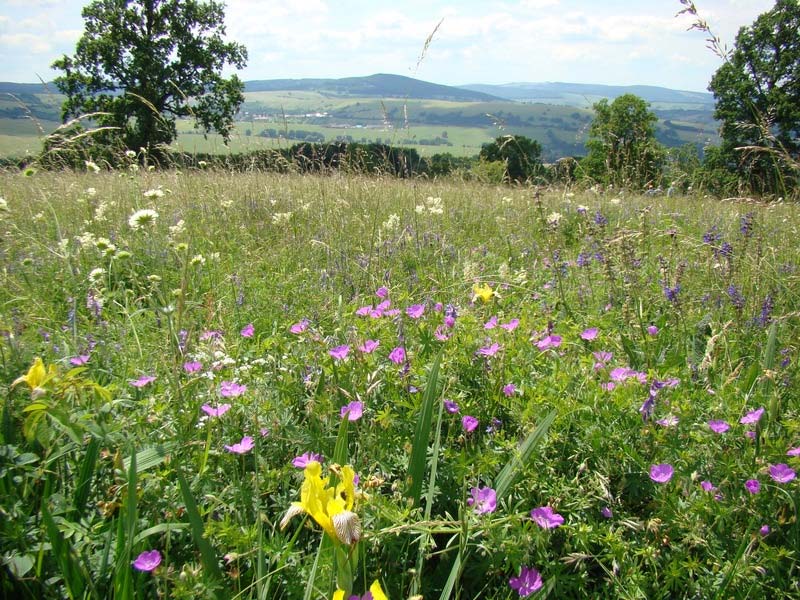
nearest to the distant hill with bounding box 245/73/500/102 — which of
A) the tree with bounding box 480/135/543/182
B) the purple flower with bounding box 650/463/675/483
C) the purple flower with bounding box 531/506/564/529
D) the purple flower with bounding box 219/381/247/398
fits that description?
the tree with bounding box 480/135/543/182

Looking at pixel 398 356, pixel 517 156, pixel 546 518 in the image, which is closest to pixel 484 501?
pixel 546 518

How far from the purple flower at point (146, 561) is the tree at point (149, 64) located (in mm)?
22305

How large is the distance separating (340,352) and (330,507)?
859 millimetres

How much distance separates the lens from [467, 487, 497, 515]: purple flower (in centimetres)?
116

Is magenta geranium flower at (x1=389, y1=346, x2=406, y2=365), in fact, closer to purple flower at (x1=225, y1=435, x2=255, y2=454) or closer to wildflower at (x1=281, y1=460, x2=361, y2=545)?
purple flower at (x1=225, y1=435, x2=255, y2=454)

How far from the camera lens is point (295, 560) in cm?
116

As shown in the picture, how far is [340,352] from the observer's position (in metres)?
1.68

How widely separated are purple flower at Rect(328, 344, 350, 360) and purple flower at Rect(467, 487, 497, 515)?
64 cm

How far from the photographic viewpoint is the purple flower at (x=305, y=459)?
50.3 inches

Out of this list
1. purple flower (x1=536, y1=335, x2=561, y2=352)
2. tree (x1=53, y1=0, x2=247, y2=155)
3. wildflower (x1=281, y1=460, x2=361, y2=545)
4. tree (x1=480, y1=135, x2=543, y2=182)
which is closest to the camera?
wildflower (x1=281, y1=460, x2=361, y2=545)

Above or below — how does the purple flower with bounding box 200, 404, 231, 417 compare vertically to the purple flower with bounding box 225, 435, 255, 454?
above

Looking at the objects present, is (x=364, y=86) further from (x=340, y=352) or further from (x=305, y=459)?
(x=305, y=459)

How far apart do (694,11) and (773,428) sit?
2.05m

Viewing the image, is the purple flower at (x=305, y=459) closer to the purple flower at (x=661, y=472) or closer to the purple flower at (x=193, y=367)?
the purple flower at (x=193, y=367)
